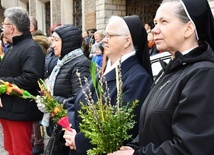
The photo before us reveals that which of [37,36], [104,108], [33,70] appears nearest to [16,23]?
[33,70]

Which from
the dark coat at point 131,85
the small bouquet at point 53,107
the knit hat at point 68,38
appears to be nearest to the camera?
the dark coat at point 131,85

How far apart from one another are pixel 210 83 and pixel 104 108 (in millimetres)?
654

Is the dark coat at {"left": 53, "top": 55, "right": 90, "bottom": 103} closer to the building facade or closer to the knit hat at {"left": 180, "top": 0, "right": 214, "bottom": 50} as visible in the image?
the knit hat at {"left": 180, "top": 0, "right": 214, "bottom": 50}

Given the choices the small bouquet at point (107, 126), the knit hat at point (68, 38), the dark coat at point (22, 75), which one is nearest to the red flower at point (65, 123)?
the small bouquet at point (107, 126)

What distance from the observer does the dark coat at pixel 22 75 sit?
350 centimetres

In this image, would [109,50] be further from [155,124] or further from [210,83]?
[210,83]

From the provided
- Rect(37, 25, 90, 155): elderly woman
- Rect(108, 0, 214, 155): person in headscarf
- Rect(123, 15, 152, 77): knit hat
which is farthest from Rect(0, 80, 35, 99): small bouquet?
Rect(108, 0, 214, 155): person in headscarf

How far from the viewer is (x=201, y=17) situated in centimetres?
169

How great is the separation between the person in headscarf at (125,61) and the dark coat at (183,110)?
0.52 meters

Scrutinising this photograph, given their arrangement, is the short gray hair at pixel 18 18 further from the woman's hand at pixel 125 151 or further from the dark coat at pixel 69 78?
the woman's hand at pixel 125 151

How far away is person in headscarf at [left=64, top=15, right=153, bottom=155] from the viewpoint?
90.7 inches

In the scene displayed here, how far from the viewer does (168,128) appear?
5.32 feet

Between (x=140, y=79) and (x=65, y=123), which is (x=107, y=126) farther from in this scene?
(x=65, y=123)

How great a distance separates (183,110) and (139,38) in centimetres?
112
